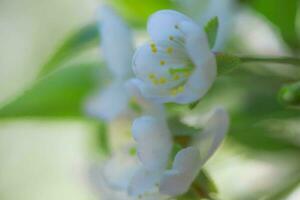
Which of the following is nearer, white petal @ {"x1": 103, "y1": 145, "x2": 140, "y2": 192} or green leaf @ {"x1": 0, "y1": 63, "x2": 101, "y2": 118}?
white petal @ {"x1": 103, "y1": 145, "x2": 140, "y2": 192}

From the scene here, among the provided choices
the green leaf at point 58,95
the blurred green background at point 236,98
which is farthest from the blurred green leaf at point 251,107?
the green leaf at point 58,95

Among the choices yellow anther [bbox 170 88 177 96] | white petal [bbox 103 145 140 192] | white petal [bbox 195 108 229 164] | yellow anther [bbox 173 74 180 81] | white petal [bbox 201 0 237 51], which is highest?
white petal [bbox 201 0 237 51]

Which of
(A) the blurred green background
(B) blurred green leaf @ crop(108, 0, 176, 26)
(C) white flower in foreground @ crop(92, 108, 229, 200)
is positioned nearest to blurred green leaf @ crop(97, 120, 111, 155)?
(A) the blurred green background

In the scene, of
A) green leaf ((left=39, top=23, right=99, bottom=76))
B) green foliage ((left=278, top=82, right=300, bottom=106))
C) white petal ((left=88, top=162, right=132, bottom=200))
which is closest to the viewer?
green foliage ((left=278, top=82, right=300, bottom=106))

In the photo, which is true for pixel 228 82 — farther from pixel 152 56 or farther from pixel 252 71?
pixel 152 56

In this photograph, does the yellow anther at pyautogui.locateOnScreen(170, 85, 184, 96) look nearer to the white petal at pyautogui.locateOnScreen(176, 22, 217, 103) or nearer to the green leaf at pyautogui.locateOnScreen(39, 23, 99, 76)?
the white petal at pyautogui.locateOnScreen(176, 22, 217, 103)

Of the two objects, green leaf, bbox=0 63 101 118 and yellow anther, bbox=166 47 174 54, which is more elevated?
green leaf, bbox=0 63 101 118
